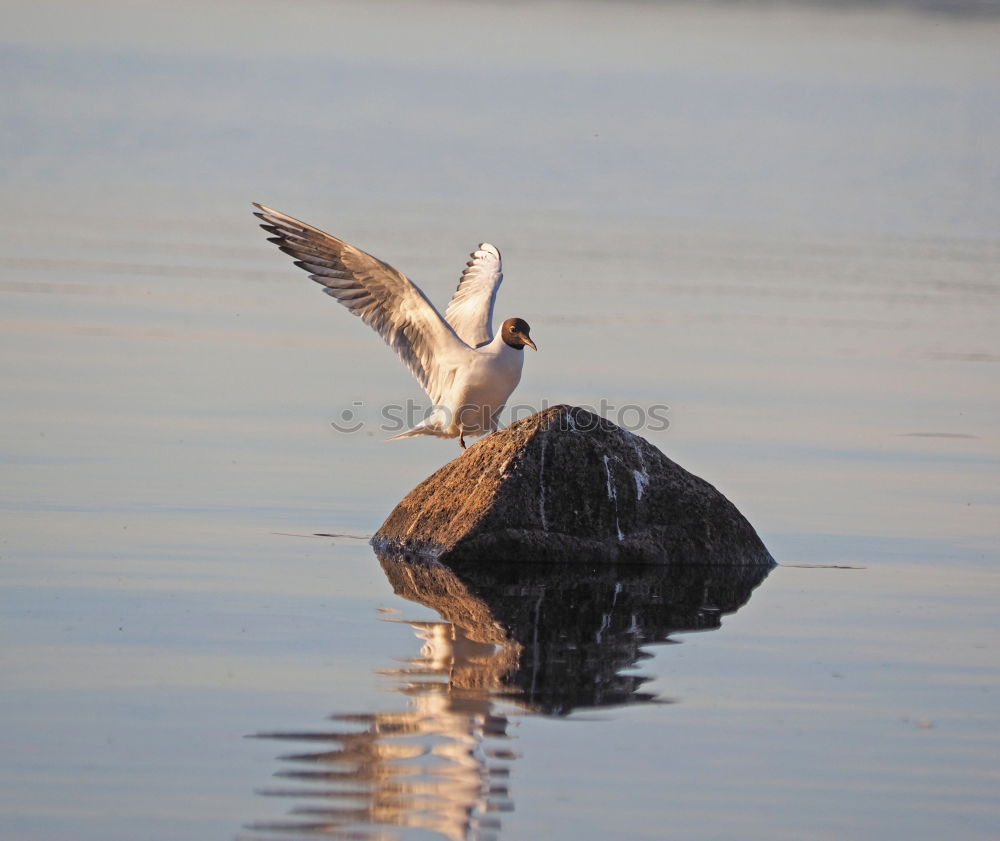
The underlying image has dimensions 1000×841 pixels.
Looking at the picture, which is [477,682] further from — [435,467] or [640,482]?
[435,467]

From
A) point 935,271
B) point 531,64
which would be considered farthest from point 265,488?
point 531,64

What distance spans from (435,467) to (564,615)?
3687 millimetres

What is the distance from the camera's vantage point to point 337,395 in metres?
13.5

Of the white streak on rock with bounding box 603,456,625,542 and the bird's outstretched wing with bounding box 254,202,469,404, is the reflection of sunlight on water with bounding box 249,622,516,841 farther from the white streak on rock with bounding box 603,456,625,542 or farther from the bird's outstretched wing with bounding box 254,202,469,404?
the bird's outstretched wing with bounding box 254,202,469,404

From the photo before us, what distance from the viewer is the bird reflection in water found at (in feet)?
19.0

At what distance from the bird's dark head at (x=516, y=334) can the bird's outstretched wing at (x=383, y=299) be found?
27cm

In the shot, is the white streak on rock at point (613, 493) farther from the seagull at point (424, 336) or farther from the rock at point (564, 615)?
the seagull at point (424, 336)

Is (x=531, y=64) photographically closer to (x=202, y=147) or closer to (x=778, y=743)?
(x=202, y=147)

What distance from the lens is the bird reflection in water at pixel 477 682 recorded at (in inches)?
228

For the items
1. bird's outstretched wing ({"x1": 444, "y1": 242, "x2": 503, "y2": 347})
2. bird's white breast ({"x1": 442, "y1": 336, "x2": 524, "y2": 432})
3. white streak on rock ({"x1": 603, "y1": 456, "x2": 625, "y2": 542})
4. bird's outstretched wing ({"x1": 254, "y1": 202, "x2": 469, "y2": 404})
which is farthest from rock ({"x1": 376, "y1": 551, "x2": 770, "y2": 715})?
bird's outstretched wing ({"x1": 444, "y1": 242, "x2": 503, "y2": 347})

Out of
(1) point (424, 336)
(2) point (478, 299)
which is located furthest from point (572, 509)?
(2) point (478, 299)

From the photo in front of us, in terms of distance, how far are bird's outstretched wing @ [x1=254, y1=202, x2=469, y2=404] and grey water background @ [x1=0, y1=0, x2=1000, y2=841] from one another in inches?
28.7

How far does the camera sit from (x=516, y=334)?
36.7ft

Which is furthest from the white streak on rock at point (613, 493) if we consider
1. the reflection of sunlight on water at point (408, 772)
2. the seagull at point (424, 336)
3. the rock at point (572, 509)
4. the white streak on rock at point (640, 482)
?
the reflection of sunlight on water at point (408, 772)
